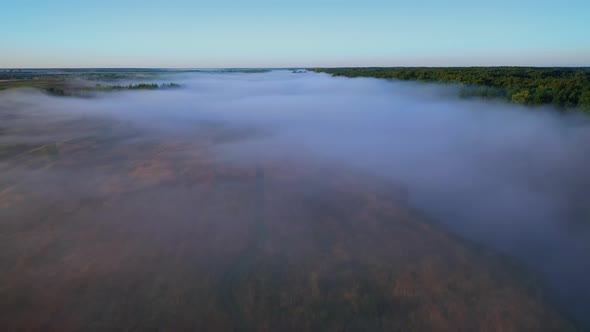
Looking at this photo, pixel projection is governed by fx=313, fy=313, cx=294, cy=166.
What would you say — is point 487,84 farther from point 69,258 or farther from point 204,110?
point 69,258

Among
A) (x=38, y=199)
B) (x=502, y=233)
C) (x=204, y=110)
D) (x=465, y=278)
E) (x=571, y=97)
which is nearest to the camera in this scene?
(x=465, y=278)

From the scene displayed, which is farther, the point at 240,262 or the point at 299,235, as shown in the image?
the point at 299,235

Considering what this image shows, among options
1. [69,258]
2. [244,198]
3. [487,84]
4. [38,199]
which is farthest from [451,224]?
[487,84]

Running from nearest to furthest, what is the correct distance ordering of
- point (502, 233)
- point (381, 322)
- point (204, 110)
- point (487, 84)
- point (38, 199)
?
point (381, 322), point (502, 233), point (38, 199), point (487, 84), point (204, 110)

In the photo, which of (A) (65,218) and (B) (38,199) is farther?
(B) (38,199)

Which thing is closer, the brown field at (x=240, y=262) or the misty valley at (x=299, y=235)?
the brown field at (x=240, y=262)
